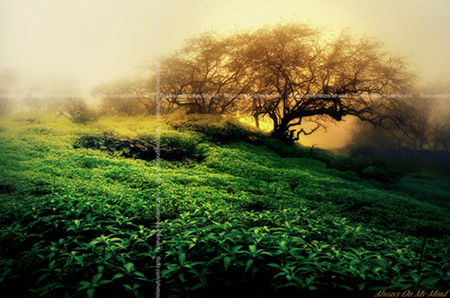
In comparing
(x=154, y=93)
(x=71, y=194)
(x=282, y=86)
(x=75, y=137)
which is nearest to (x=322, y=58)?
(x=282, y=86)

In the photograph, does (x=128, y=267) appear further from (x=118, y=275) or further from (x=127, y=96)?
(x=127, y=96)

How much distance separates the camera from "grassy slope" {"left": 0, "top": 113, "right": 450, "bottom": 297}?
7.24 ft

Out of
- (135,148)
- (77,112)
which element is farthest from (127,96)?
(135,148)

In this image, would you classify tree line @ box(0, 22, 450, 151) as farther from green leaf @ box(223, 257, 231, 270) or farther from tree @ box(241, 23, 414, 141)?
green leaf @ box(223, 257, 231, 270)

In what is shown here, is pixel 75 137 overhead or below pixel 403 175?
overhead

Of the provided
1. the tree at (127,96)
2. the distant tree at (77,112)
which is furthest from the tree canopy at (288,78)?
the distant tree at (77,112)

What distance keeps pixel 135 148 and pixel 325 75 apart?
353 inches

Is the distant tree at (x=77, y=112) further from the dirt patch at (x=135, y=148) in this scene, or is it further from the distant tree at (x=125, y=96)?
the dirt patch at (x=135, y=148)

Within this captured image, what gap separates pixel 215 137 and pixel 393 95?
788cm

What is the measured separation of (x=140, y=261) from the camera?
2500 millimetres

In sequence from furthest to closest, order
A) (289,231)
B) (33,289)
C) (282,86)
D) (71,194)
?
(282,86) < (71,194) < (289,231) < (33,289)

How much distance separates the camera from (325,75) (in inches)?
478

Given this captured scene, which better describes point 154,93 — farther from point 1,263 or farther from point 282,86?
point 1,263

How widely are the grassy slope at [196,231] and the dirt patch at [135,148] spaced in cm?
61
